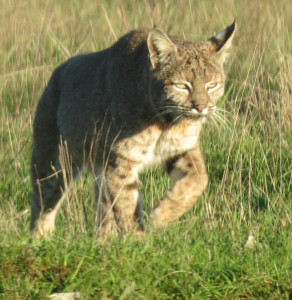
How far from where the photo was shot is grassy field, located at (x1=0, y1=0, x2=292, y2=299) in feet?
12.2

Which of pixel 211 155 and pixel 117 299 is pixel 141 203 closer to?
pixel 211 155

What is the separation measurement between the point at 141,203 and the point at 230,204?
1.97ft

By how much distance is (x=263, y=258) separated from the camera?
13.1 ft

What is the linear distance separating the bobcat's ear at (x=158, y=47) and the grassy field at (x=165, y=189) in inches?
36.4

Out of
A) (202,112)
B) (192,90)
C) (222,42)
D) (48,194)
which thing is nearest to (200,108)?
(202,112)

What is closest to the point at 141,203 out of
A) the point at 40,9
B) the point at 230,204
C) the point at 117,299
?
the point at 230,204

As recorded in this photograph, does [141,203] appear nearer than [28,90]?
Yes

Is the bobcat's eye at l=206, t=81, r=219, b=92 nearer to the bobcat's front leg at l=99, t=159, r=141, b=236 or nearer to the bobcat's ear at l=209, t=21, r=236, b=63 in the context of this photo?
the bobcat's ear at l=209, t=21, r=236, b=63

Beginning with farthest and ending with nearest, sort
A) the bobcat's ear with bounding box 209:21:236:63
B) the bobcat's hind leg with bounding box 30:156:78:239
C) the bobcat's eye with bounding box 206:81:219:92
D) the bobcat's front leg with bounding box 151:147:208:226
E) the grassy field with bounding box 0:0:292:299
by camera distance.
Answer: the bobcat's hind leg with bounding box 30:156:78:239 → the bobcat's ear with bounding box 209:21:236:63 → the bobcat's eye with bounding box 206:81:219:92 → the bobcat's front leg with bounding box 151:147:208:226 → the grassy field with bounding box 0:0:292:299

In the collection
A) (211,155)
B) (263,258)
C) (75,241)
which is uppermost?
(75,241)

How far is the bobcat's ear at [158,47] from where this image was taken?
15.5 feet

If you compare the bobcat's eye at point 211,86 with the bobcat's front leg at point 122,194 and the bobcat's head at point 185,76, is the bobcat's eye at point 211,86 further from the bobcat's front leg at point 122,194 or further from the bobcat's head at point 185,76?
the bobcat's front leg at point 122,194

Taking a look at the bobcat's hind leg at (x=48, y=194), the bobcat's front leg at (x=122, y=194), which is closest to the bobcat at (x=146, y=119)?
the bobcat's front leg at (x=122, y=194)

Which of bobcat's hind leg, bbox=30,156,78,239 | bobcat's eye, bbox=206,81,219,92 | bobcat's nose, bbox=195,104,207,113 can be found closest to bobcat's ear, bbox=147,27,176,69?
bobcat's eye, bbox=206,81,219,92
